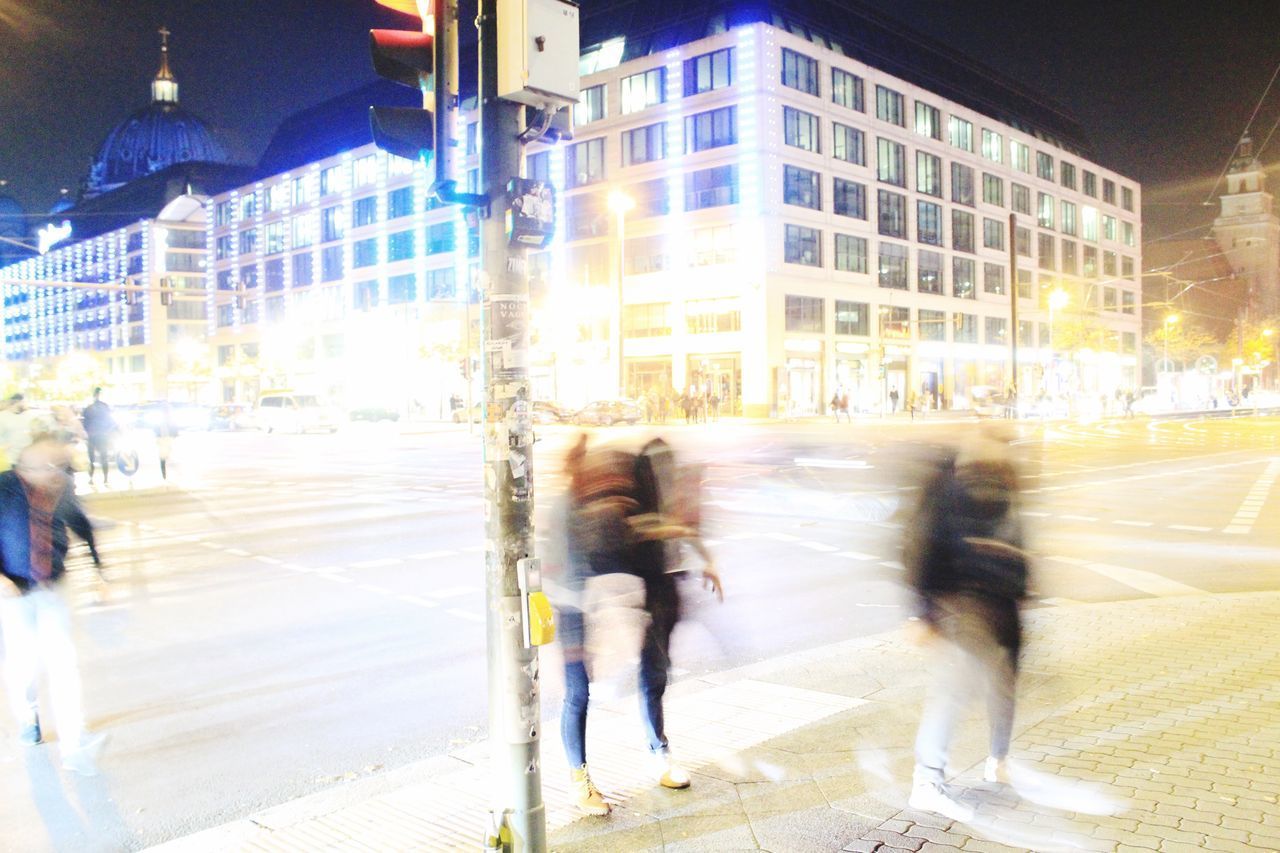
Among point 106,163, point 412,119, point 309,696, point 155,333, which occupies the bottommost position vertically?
point 309,696

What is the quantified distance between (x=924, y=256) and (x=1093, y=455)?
4072 centimetres

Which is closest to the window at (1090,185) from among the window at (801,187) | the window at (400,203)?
the window at (801,187)

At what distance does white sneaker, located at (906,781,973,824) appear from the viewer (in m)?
4.20

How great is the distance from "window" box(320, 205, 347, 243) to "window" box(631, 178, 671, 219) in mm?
27900

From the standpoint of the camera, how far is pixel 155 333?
4072 inches

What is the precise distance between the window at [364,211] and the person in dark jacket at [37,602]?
69.3 metres

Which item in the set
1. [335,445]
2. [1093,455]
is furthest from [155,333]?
[1093,455]

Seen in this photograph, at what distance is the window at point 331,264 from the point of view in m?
75.8

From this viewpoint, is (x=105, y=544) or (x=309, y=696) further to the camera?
(x=105, y=544)

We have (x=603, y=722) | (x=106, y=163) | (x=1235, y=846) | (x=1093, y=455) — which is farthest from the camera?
(x=106, y=163)

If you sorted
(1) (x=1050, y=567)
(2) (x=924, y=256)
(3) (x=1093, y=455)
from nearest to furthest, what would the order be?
(1) (x=1050, y=567) < (3) (x=1093, y=455) < (2) (x=924, y=256)

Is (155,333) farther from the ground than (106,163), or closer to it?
closer to it

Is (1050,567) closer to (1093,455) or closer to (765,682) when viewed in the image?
(765,682)

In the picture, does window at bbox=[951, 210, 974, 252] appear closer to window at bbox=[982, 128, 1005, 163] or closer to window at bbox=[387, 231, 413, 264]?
window at bbox=[982, 128, 1005, 163]
